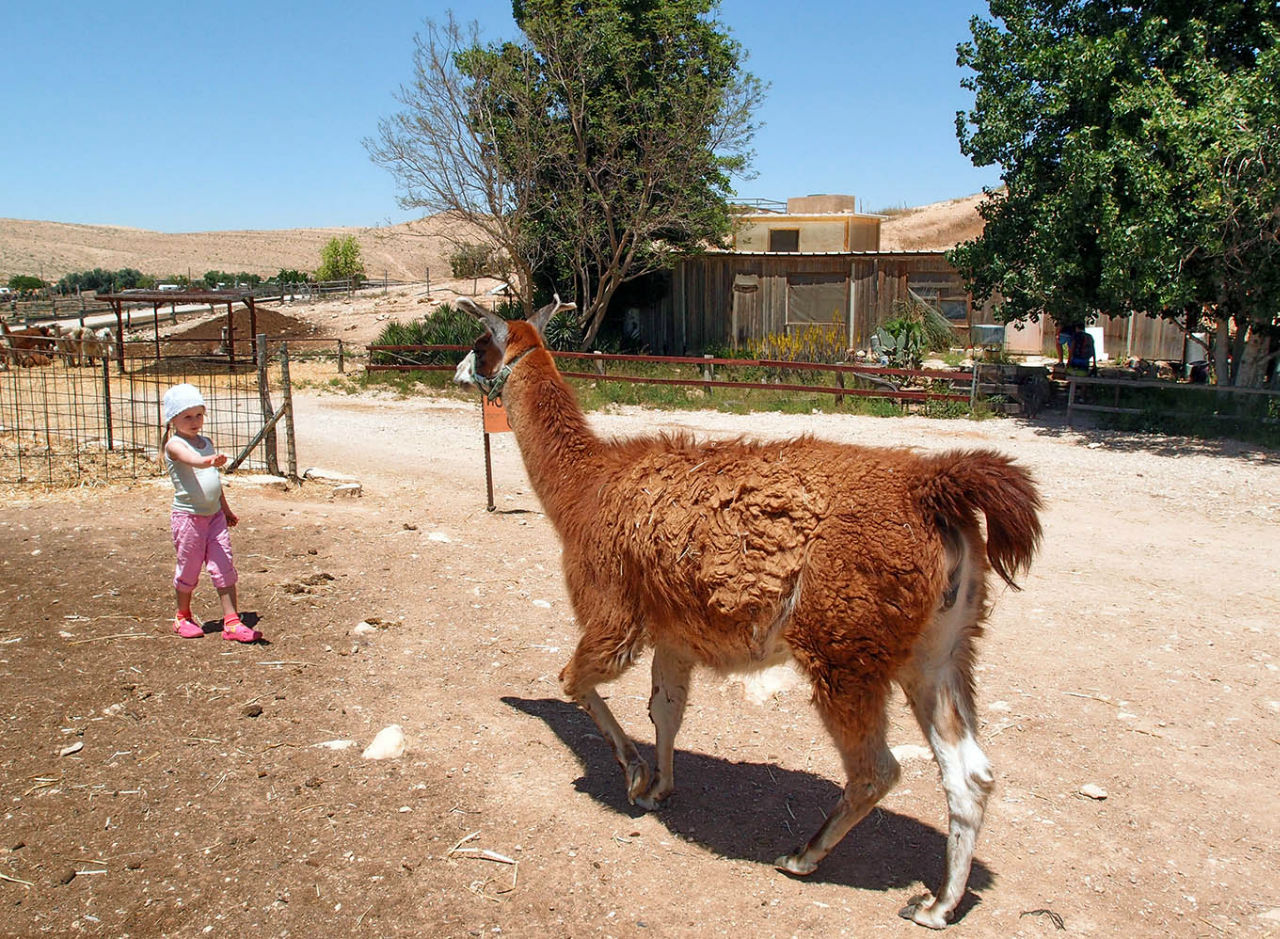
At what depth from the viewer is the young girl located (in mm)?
6184

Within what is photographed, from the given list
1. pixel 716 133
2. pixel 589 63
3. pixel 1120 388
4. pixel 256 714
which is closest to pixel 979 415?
pixel 1120 388

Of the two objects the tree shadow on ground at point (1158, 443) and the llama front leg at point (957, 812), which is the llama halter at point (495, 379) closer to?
the llama front leg at point (957, 812)

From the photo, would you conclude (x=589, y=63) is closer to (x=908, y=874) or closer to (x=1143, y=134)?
(x=1143, y=134)

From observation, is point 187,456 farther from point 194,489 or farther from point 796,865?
point 796,865

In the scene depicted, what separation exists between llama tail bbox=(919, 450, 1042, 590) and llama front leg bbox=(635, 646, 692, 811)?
5.15 ft

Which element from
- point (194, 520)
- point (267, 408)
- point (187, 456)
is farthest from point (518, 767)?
point (267, 408)

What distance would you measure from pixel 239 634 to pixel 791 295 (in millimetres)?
24063

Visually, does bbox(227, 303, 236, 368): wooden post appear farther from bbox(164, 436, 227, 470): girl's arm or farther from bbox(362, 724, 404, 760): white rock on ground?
bbox(362, 724, 404, 760): white rock on ground

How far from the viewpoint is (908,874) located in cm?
416

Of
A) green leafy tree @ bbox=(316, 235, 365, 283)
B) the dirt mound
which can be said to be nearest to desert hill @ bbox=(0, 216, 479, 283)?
green leafy tree @ bbox=(316, 235, 365, 283)

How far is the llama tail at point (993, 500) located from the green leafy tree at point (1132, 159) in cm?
1272

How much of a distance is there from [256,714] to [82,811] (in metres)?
1.09

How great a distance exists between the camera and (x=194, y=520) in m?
6.22

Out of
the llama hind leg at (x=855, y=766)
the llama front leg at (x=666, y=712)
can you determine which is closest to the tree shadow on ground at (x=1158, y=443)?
the llama front leg at (x=666, y=712)
